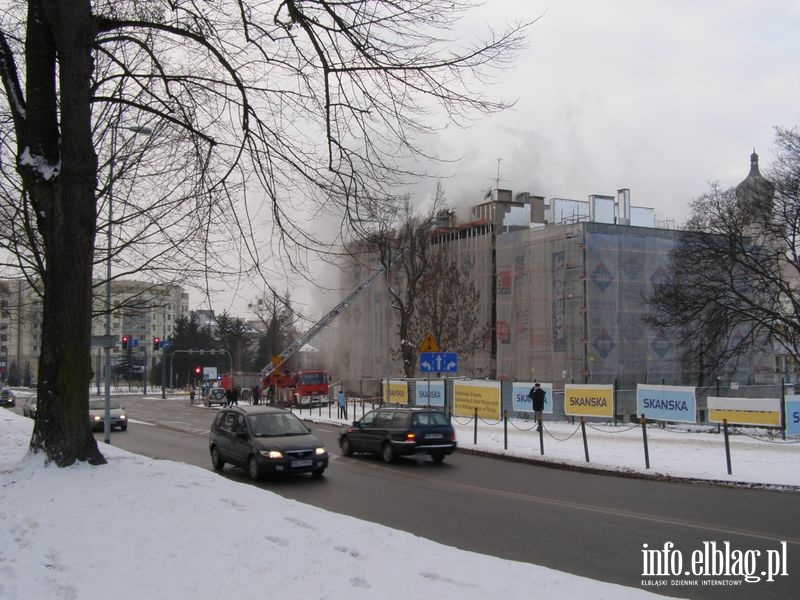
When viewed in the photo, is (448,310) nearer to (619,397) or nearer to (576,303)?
(576,303)

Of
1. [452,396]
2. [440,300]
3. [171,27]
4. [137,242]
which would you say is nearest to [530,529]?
[171,27]

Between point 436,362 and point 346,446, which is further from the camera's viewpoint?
point 436,362

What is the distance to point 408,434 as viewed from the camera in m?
19.3

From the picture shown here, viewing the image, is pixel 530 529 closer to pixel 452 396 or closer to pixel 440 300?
pixel 452 396

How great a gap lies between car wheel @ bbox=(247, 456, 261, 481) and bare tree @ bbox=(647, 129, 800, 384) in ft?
82.0

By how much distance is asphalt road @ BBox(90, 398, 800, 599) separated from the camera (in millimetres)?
8539

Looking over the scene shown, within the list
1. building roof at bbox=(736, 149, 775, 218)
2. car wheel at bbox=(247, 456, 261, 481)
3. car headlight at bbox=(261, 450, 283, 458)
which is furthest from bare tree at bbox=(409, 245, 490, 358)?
car headlight at bbox=(261, 450, 283, 458)

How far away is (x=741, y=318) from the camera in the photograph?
34500 millimetres

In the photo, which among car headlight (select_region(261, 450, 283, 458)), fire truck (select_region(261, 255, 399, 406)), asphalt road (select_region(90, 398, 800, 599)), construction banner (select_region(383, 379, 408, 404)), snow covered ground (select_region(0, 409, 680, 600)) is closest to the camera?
snow covered ground (select_region(0, 409, 680, 600))

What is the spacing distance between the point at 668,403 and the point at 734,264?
15048mm

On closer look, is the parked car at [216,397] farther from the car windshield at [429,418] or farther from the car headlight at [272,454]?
the car headlight at [272,454]

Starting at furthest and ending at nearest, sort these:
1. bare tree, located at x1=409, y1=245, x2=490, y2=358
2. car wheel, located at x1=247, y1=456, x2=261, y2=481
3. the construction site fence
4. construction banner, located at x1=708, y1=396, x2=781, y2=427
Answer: bare tree, located at x1=409, y1=245, x2=490, y2=358
the construction site fence
construction banner, located at x1=708, y1=396, x2=781, y2=427
car wheel, located at x1=247, y1=456, x2=261, y2=481

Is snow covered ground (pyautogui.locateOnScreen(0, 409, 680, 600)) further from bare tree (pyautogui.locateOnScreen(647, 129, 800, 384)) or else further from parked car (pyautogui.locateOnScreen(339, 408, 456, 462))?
bare tree (pyautogui.locateOnScreen(647, 129, 800, 384))

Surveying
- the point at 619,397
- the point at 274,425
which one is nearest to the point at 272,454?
the point at 274,425
